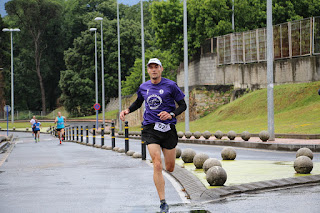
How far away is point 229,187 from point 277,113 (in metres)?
28.1

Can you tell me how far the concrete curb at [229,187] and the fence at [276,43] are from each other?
97.3 ft

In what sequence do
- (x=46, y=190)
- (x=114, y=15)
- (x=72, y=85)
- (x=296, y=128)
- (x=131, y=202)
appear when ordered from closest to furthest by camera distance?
(x=131, y=202) < (x=46, y=190) < (x=296, y=128) < (x=72, y=85) < (x=114, y=15)

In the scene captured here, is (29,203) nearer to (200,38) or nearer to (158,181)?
(158,181)

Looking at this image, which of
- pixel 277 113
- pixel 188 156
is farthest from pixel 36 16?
pixel 188 156

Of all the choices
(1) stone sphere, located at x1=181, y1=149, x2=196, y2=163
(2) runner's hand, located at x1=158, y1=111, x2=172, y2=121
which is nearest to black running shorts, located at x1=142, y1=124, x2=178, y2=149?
(2) runner's hand, located at x1=158, y1=111, x2=172, y2=121

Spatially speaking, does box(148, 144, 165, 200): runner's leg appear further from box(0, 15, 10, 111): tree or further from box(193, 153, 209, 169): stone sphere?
box(0, 15, 10, 111): tree

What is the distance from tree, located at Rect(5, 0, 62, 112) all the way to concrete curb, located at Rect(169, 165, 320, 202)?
92039 mm

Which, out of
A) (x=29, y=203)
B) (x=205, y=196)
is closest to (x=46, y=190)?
(x=29, y=203)

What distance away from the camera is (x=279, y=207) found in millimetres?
8312

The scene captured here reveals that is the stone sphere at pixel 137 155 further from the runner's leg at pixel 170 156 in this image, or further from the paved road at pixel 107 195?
the runner's leg at pixel 170 156

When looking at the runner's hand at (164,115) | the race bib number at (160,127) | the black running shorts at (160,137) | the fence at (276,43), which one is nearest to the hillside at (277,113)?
the fence at (276,43)

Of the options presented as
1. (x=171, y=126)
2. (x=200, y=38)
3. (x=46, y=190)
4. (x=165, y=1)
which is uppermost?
(x=165, y=1)

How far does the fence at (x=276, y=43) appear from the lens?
39.6 m

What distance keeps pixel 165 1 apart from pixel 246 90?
17.2m
